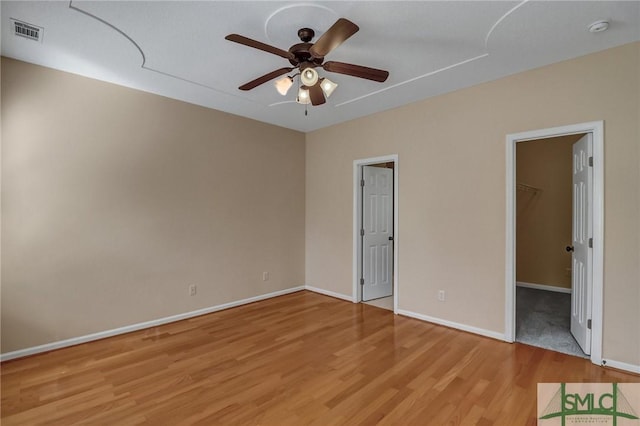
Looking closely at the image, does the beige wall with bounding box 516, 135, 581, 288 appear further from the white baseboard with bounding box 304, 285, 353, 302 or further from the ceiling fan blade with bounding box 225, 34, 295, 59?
the ceiling fan blade with bounding box 225, 34, 295, 59

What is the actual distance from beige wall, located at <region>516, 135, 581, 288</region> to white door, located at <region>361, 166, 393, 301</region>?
2631 millimetres

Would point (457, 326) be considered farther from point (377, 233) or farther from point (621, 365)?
point (377, 233)

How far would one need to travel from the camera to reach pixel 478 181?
3408 millimetres

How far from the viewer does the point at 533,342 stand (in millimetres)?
3164

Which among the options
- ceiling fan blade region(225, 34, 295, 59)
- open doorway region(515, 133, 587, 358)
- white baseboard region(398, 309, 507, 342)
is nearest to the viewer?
ceiling fan blade region(225, 34, 295, 59)

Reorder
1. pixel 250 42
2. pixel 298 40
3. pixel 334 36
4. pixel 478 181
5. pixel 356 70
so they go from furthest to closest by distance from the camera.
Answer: pixel 478 181 → pixel 298 40 → pixel 356 70 → pixel 250 42 → pixel 334 36

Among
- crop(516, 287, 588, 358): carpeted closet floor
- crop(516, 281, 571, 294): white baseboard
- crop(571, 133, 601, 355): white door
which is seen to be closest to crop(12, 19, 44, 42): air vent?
crop(571, 133, 601, 355): white door

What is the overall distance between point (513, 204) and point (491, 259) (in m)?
0.63

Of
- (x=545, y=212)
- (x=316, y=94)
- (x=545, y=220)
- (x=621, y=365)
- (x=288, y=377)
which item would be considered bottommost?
(x=288, y=377)

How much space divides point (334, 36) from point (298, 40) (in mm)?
784

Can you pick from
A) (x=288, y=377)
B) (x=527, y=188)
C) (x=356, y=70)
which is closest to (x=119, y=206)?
(x=288, y=377)

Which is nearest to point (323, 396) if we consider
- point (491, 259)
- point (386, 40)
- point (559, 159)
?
point (491, 259)

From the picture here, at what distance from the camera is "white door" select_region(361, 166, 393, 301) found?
4750 millimetres

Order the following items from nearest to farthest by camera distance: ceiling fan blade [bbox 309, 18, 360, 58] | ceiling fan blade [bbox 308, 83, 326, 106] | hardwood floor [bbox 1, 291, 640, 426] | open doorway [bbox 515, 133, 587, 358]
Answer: ceiling fan blade [bbox 309, 18, 360, 58]
hardwood floor [bbox 1, 291, 640, 426]
ceiling fan blade [bbox 308, 83, 326, 106]
open doorway [bbox 515, 133, 587, 358]
